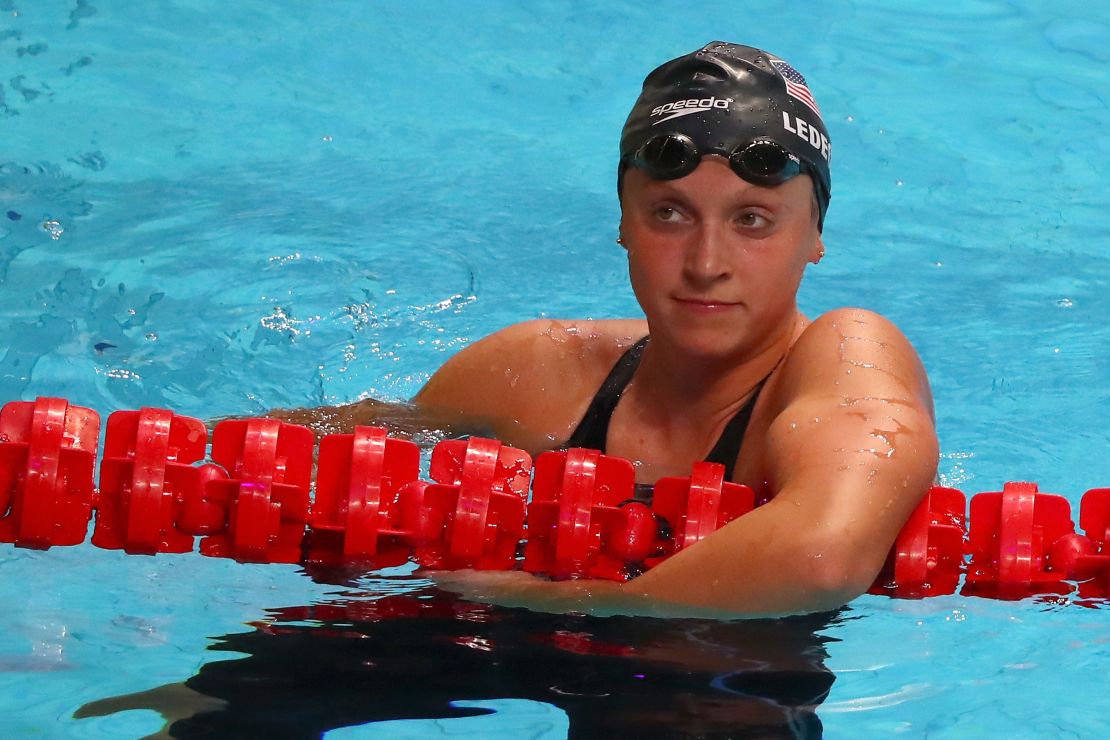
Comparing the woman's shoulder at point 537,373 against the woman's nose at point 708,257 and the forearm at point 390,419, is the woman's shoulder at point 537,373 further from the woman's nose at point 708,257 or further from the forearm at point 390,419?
the woman's nose at point 708,257

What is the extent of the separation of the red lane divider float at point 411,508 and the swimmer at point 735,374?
0.36 ft

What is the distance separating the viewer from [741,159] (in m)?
2.95

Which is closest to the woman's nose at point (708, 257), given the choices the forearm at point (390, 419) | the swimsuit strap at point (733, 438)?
the swimsuit strap at point (733, 438)

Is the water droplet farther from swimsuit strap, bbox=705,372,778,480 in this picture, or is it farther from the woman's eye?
the woman's eye

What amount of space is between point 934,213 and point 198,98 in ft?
11.6

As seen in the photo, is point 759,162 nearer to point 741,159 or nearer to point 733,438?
point 741,159

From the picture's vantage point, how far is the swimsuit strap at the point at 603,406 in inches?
135

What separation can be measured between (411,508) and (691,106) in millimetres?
1042

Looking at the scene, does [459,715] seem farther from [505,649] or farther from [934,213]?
[934,213]

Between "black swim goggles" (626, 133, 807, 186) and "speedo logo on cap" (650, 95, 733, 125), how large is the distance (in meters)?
0.08

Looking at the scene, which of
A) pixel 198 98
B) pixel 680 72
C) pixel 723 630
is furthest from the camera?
pixel 198 98

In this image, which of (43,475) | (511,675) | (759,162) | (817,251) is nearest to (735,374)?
(817,251)

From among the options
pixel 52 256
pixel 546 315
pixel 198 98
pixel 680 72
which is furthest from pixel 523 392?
pixel 198 98

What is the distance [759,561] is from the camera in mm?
2512
